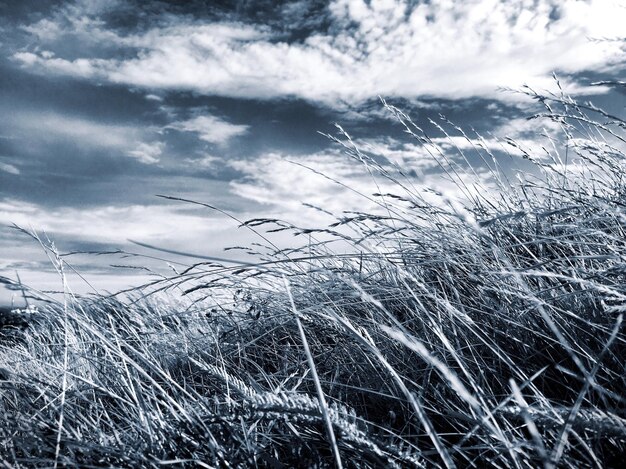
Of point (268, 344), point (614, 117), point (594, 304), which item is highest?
point (614, 117)

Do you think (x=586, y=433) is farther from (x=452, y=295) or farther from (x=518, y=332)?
(x=452, y=295)

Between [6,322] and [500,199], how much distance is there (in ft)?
18.5

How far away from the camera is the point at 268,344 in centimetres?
244

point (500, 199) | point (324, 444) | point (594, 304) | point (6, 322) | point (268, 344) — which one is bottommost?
point (6, 322)

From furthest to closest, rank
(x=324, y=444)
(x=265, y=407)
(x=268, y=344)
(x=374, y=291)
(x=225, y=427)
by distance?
(x=268, y=344)
(x=374, y=291)
(x=324, y=444)
(x=225, y=427)
(x=265, y=407)

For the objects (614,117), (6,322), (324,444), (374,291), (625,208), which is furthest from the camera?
(6,322)

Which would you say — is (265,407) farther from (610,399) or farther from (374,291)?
(374,291)

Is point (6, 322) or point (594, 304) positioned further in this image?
point (6, 322)

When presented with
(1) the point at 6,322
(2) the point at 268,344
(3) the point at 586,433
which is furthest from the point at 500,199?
Result: (1) the point at 6,322

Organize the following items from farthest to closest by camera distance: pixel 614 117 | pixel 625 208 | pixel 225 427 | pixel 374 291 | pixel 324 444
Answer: pixel 374 291
pixel 614 117
pixel 625 208
pixel 324 444
pixel 225 427

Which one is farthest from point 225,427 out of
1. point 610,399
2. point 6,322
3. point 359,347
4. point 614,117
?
point 6,322

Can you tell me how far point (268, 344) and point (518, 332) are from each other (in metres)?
1.30

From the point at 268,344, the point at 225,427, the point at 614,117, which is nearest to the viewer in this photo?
the point at 225,427

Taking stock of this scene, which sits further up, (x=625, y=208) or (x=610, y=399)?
(x=625, y=208)
